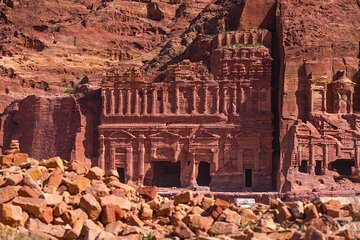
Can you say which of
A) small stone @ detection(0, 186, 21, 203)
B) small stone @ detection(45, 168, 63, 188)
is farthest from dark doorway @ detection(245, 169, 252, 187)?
small stone @ detection(0, 186, 21, 203)

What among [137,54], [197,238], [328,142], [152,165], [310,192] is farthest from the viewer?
[137,54]

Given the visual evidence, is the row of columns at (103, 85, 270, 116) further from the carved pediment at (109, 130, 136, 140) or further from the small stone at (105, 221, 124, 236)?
the small stone at (105, 221, 124, 236)

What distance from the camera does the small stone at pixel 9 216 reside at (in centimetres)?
2756

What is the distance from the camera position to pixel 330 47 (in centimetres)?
6353

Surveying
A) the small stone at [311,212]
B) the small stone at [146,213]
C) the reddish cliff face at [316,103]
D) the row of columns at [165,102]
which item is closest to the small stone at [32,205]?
the small stone at [146,213]

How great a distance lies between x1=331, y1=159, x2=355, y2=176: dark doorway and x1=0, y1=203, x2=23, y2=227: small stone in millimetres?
38335

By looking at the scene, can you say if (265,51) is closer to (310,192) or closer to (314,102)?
(314,102)

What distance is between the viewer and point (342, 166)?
207 feet

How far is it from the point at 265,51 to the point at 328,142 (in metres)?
8.75

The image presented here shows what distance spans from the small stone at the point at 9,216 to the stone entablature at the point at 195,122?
3582 cm

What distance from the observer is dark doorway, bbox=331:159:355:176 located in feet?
206

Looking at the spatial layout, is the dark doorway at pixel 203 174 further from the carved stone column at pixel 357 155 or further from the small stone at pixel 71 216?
the small stone at pixel 71 216

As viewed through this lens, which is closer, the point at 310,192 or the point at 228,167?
the point at 310,192

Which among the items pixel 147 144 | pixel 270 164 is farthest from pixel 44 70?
pixel 270 164
